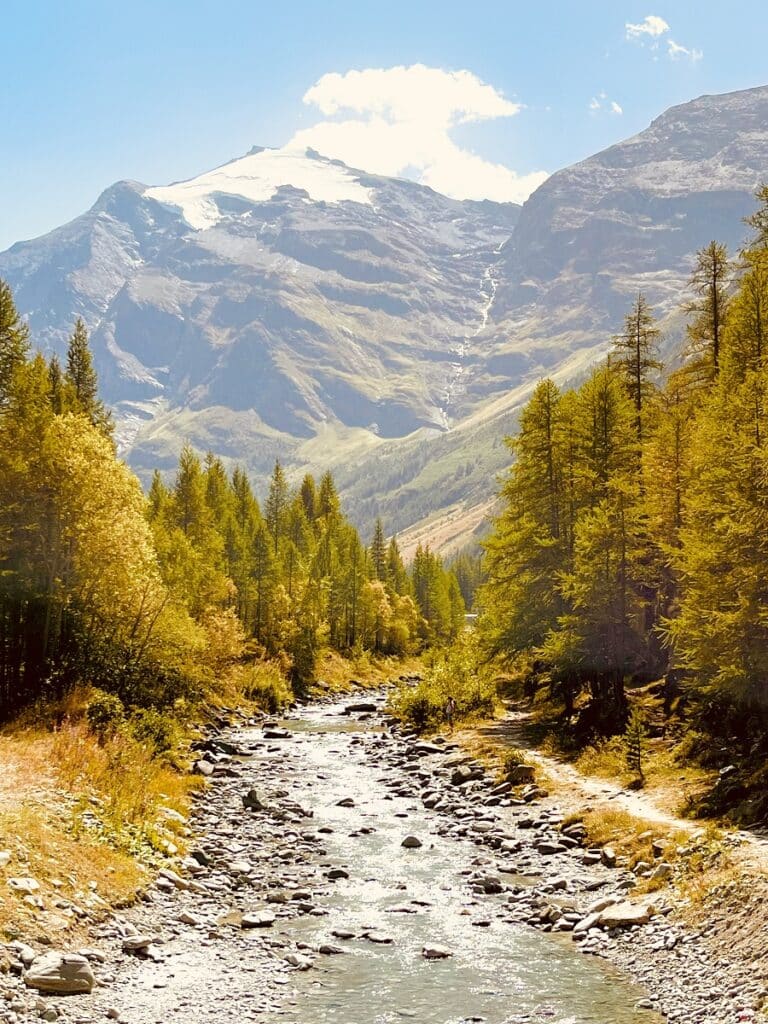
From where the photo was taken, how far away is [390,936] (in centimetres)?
1700

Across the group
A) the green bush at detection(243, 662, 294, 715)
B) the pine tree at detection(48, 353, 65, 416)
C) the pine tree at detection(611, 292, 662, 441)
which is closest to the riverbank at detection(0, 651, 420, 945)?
the pine tree at detection(48, 353, 65, 416)

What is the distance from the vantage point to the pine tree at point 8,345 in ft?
132

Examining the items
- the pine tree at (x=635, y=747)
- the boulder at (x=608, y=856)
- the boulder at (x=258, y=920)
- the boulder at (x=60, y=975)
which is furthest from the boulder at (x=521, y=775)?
the boulder at (x=60, y=975)

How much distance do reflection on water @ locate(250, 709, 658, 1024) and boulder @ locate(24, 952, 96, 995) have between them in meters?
3.32

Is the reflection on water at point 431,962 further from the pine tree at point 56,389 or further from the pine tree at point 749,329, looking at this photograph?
the pine tree at point 56,389

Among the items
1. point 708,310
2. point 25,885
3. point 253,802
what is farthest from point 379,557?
point 25,885

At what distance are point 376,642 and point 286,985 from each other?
91.1m

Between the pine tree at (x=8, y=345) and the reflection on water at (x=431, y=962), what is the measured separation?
92.4ft

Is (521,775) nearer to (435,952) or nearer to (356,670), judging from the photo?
(435,952)

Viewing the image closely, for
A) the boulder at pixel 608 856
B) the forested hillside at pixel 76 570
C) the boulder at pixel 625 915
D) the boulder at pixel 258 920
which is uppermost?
the forested hillside at pixel 76 570

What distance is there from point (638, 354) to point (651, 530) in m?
13.9

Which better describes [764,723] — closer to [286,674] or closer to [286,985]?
[286,985]

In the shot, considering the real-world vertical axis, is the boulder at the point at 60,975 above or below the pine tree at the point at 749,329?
below

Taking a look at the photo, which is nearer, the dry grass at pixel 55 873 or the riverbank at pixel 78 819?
the dry grass at pixel 55 873
